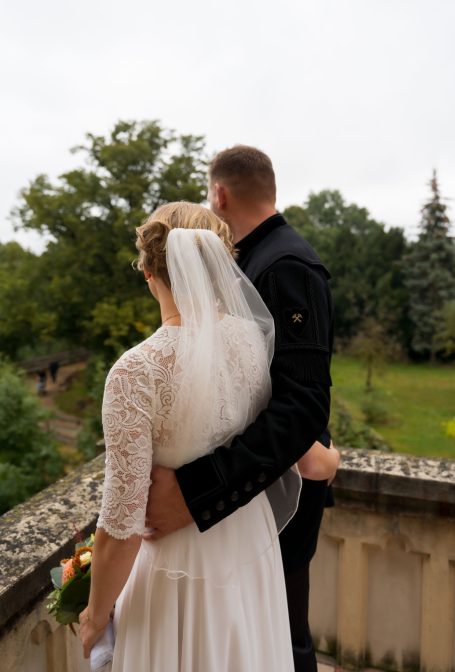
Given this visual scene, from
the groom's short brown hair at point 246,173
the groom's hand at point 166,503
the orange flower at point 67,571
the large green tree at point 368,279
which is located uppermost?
the large green tree at point 368,279

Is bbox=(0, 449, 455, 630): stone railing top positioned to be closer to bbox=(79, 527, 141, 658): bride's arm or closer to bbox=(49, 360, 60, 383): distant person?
bbox=(79, 527, 141, 658): bride's arm

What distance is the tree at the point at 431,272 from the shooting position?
3509 centimetres

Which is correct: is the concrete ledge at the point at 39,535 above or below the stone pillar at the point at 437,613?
above

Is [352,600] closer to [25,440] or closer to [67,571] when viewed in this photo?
[67,571]

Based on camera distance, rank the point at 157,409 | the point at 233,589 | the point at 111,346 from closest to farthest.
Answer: the point at 157,409 → the point at 233,589 → the point at 111,346

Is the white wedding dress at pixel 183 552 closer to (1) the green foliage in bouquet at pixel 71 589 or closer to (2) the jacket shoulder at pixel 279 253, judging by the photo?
(1) the green foliage in bouquet at pixel 71 589

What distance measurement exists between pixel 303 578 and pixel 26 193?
25.2m

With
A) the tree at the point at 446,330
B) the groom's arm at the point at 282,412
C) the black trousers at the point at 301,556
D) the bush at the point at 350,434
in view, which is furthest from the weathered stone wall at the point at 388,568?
the tree at the point at 446,330

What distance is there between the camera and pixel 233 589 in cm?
153

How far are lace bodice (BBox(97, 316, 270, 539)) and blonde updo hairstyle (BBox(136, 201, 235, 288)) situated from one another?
0.20 meters

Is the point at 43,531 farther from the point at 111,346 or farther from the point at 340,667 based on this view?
the point at 111,346

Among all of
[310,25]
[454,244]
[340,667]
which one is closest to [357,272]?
[454,244]

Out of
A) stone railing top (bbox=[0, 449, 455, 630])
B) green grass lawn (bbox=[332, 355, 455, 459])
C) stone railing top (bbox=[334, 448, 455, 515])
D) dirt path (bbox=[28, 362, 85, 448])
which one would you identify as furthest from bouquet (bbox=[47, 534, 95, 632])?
green grass lawn (bbox=[332, 355, 455, 459])

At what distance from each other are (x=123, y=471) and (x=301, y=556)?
0.97m
